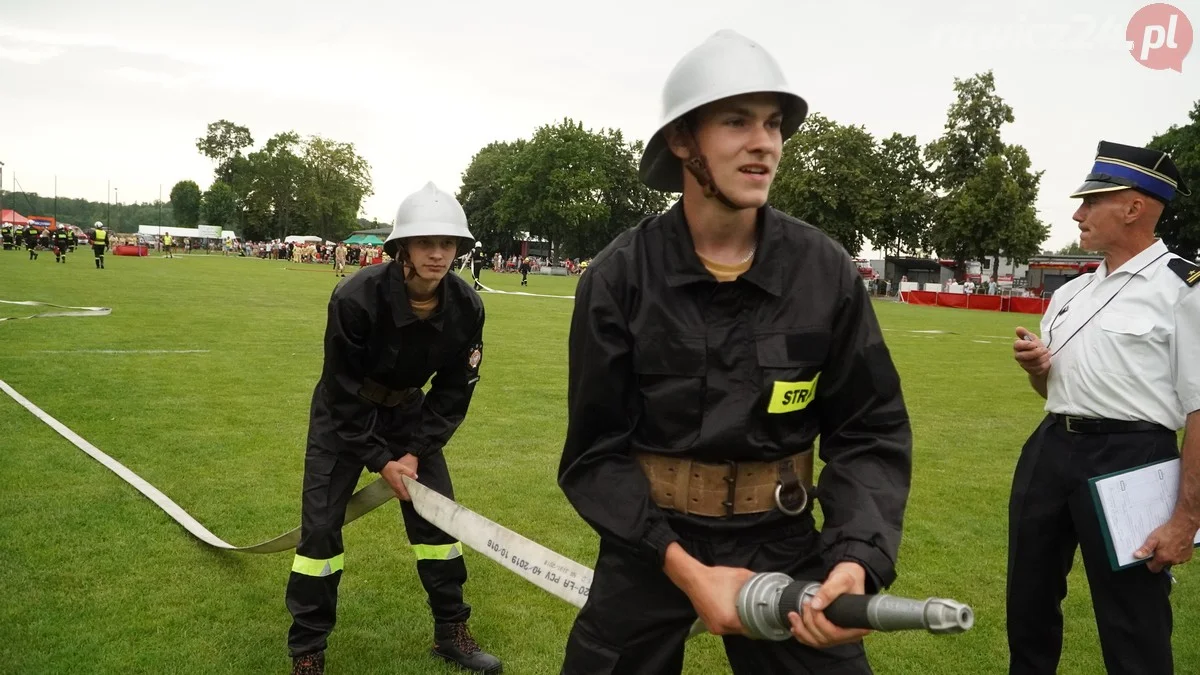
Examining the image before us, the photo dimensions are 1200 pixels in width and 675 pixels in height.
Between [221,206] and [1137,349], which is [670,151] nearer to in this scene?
[1137,349]

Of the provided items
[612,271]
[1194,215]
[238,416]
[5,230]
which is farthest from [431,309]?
[5,230]

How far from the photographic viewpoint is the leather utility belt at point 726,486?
7.20 feet

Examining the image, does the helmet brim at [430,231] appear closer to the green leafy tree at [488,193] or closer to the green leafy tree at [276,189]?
the green leafy tree at [488,193]

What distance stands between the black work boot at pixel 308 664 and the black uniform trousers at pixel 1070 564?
3013 millimetres

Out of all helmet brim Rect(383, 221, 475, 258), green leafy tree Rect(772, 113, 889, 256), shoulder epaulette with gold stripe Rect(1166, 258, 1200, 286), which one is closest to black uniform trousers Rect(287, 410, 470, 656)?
helmet brim Rect(383, 221, 475, 258)

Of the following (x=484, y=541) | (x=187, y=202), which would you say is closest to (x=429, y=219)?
(x=484, y=541)

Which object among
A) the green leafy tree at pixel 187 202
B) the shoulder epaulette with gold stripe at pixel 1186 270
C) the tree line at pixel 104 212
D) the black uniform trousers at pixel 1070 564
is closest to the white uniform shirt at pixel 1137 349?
the shoulder epaulette with gold stripe at pixel 1186 270

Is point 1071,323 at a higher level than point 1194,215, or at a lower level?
lower

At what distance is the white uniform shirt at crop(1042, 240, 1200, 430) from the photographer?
3240mm

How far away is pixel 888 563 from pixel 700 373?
62 cm

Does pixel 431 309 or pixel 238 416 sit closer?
pixel 431 309

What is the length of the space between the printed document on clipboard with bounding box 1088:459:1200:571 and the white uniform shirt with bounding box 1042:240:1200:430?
0.75ft

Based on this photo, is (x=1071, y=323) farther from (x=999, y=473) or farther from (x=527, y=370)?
(x=527, y=370)

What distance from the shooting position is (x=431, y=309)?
4148 mm
